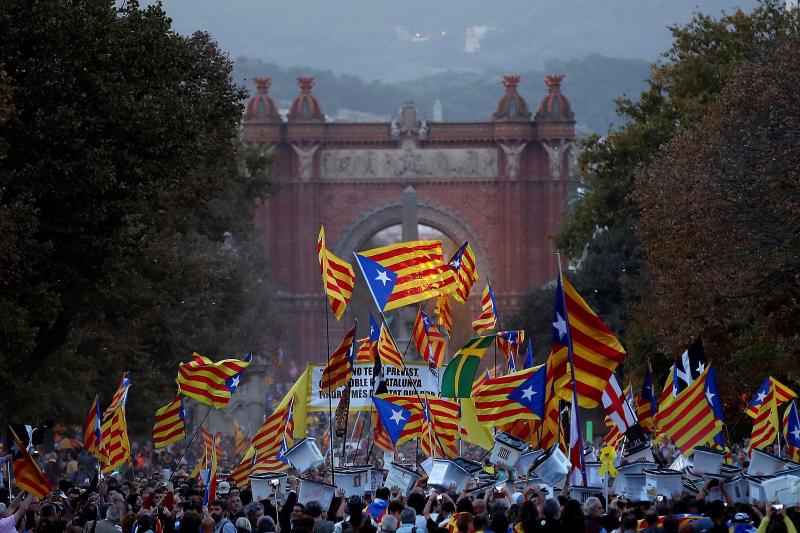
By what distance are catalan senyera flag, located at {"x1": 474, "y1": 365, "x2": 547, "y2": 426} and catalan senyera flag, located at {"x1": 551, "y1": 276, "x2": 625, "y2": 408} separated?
3078 millimetres

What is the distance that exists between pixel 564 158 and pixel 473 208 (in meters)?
5.26

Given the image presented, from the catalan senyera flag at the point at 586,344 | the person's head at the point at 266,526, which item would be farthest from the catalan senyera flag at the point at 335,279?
the person's head at the point at 266,526

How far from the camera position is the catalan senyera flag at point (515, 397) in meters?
22.6

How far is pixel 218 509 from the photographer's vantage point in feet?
63.5

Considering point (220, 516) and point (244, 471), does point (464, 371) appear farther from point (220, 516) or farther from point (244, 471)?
point (220, 516)

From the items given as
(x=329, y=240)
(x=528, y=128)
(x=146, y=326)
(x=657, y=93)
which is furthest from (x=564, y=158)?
(x=146, y=326)

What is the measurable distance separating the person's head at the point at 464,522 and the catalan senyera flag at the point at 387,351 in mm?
10554

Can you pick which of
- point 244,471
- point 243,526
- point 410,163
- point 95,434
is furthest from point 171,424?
point 410,163

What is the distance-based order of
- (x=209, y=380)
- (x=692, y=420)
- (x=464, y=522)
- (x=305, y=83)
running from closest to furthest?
(x=464, y=522)
(x=692, y=420)
(x=209, y=380)
(x=305, y=83)

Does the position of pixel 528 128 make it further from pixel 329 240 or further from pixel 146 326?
pixel 146 326

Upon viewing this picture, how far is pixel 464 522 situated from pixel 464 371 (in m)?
9.69

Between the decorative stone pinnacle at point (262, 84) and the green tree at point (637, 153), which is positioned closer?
the green tree at point (637, 153)

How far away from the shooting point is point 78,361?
36875 mm

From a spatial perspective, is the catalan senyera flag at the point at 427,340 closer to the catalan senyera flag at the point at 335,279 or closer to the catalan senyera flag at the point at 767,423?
the catalan senyera flag at the point at 335,279
